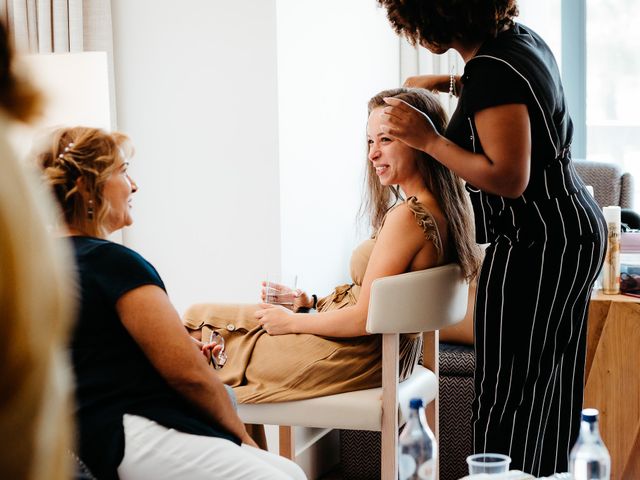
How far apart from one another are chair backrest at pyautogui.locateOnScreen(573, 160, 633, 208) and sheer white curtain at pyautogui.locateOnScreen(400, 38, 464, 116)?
73 centimetres

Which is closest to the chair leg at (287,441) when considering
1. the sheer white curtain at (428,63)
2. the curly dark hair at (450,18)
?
the curly dark hair at (450,18)

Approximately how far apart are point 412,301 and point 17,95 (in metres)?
1.78

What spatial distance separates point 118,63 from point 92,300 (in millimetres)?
1764

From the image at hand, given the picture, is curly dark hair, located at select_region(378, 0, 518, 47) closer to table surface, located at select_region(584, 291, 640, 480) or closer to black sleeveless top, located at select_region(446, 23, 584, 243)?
black sleeveless top, located at select_region(446, 23, 584, 243)

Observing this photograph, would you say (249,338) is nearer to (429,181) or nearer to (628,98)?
(429,181)

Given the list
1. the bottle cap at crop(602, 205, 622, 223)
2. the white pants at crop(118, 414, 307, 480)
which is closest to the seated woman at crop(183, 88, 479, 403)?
the bottle cap at crop(602, 205, 622, 223)

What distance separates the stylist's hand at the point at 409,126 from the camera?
1.95 metres

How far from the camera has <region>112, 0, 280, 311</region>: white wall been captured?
9.65 feet

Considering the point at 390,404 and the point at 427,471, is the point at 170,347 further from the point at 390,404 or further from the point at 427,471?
the point at 390,404

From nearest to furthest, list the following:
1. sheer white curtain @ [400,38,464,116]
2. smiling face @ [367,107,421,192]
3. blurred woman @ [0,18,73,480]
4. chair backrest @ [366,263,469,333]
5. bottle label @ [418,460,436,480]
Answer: blurred woman @ [0,18,73,480]
bottle label @ [418,460,436,480]
chair backrest @ [366,263,469,333]
smiling face @ [367,107,421,192]
sheer white curtain @ [400,38,464,116]

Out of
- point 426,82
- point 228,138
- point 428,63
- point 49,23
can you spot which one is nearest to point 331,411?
point 426,82

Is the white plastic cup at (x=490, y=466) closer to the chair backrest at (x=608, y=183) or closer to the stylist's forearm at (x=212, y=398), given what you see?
the stylist's forearm at (x=212, y=398)

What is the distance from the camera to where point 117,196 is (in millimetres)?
1736

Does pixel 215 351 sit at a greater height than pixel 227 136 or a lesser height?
lesser
